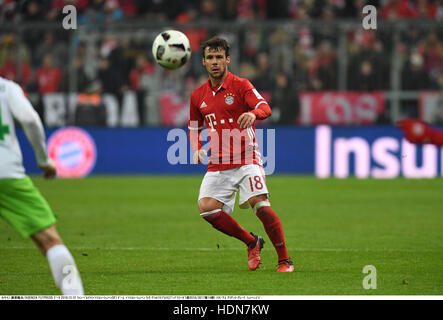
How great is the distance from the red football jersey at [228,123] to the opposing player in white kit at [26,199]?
2577 millimetres

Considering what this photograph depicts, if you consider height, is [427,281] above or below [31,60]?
below

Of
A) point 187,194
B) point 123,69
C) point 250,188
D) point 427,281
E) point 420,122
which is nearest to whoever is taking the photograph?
point 427,281

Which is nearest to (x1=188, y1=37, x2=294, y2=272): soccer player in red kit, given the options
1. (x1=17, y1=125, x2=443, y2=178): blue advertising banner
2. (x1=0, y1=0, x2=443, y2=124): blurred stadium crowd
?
(x1=17, y1=125, x2=443, y2=178): blue advertising banner

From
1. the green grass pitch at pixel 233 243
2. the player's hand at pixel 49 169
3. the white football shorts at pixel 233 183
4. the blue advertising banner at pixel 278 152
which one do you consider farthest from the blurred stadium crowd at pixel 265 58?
the player's hand at pixel 49 169

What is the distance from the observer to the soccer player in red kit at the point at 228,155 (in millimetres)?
7734

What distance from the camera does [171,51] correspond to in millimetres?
9031

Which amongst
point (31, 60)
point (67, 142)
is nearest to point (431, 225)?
point (67, 142)

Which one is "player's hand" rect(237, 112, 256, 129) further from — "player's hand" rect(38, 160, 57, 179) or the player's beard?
"player's hand" rect(38, 160, 57, 179)

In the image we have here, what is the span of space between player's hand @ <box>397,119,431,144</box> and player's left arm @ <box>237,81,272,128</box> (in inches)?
425

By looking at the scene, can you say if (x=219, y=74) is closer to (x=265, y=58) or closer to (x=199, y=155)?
(x=199, y=155)

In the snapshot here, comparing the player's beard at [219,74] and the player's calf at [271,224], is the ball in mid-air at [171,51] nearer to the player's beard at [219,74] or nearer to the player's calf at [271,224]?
the player's beard at [219,74]

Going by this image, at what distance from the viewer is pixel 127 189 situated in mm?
16516

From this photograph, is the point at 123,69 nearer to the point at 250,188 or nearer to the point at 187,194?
the point at 187,194

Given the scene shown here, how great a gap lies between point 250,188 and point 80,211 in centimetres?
604
